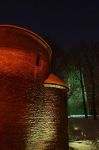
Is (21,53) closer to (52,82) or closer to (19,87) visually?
(19,87)

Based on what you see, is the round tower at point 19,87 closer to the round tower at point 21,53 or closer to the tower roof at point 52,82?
the round tower at point 21,53

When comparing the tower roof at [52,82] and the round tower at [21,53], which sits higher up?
the round tower at [21,53]

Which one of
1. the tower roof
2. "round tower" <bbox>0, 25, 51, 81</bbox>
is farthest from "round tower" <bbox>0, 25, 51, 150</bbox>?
the tower roof

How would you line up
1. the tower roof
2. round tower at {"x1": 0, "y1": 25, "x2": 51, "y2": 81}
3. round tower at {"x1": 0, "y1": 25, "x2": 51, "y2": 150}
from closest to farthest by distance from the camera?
round tower at {"x1": 0, "y1": 25, "x2": 51, "y2": 150} → round tower at {"x1": 0, "y1": 25, "x2": 51, "y2": 81} → the tower roof

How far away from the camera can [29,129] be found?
1181 cm

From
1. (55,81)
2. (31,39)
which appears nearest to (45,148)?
(55,81)

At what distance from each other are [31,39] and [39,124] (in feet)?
14.8

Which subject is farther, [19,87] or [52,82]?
[52,82]

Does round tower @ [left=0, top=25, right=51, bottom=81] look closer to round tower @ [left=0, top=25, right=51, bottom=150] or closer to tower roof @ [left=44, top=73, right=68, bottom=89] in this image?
round tower @ [left=0, top=25, right=51, bottom=150]

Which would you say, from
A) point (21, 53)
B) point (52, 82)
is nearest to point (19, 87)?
point (21, 53)

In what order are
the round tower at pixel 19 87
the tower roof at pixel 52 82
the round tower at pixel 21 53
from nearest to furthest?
the round tower at pixel 19 87 → the round tower at pixel 21 53 → the tower roof at pixel 52 82

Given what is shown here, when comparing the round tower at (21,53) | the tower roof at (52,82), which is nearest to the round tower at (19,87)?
the round tower at (21,53)

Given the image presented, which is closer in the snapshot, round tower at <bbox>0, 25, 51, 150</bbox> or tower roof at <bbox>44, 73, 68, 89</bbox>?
round tower at <bbox>0, 25, 51, 150</bbox>

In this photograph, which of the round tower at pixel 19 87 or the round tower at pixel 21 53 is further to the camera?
the round tower at pixel 21 53
